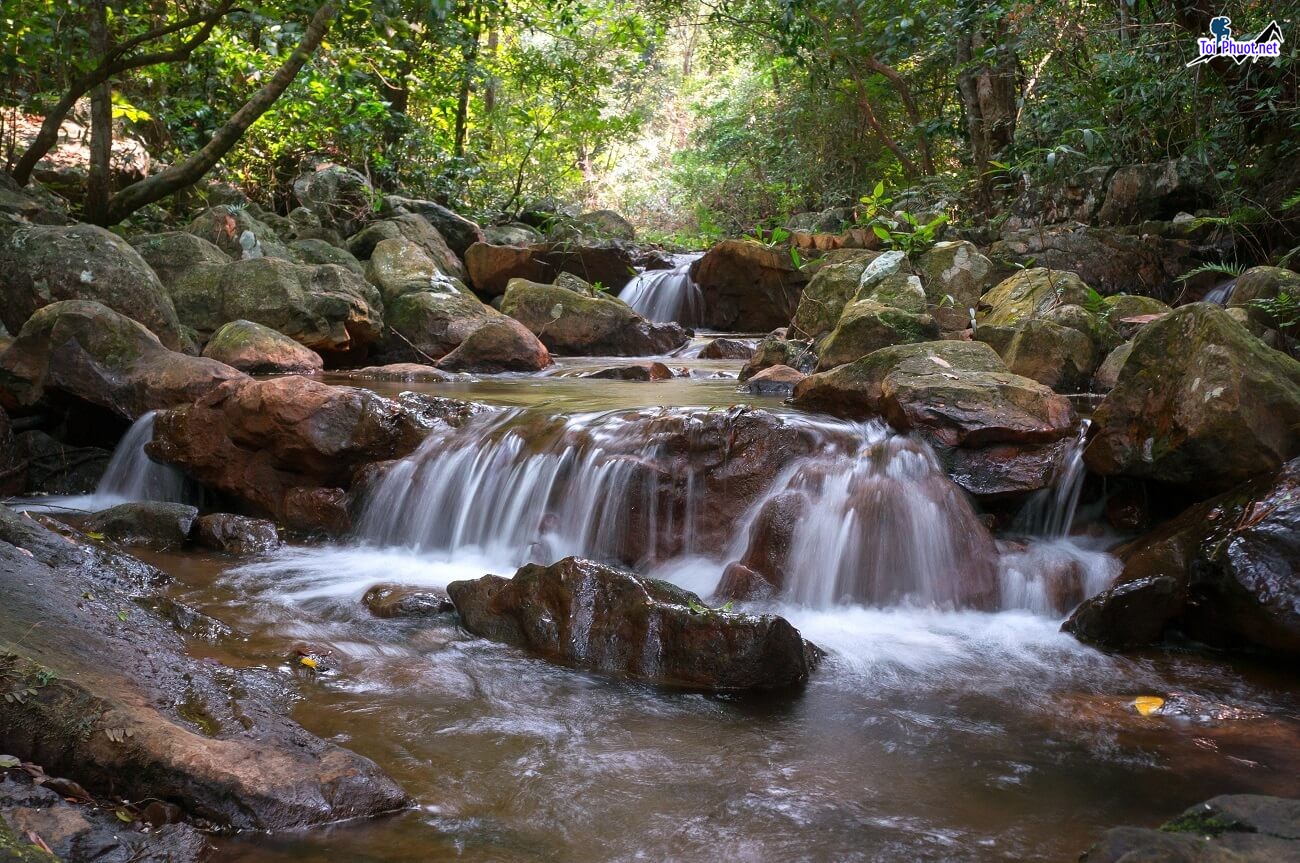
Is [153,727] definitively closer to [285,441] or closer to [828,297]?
[285,441]

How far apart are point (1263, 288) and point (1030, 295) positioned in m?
2.22

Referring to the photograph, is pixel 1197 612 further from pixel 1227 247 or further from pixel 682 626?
pixel 1227 247

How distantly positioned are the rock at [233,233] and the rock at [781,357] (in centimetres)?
590

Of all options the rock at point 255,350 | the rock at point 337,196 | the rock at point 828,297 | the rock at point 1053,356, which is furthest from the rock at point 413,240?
the rock at point 1053,356

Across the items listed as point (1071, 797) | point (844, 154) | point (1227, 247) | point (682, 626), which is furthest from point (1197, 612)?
point (844, 154)

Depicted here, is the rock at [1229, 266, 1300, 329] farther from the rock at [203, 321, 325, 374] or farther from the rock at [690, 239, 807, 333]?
the rock at [203, 321, 325, 374]

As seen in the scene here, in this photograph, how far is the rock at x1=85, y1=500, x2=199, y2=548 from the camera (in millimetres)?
5594

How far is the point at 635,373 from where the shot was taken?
373 inches

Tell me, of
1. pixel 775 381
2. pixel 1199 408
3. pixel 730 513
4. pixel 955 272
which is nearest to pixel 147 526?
pixel 730 513

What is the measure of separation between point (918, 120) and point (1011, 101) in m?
1.94

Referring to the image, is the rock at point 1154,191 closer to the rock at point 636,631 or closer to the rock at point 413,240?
the rock at point 413,240

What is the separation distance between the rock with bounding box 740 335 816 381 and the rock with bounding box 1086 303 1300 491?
4.17 meters

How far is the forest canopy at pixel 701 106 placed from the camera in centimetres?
866

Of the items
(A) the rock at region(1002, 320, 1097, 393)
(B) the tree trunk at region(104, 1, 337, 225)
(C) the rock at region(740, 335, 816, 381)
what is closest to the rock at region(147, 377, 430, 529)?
(B) the tree trunk at region(104, 1, 337, 225)
